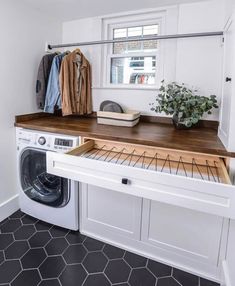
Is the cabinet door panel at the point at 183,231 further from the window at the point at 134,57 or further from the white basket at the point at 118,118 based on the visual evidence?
the window at the point at 134,57

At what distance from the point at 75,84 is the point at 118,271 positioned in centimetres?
167

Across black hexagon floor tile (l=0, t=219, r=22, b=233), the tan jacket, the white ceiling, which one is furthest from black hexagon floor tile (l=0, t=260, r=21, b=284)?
the white ceiling

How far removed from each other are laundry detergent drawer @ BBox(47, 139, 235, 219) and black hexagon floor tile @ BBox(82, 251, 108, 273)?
73cm

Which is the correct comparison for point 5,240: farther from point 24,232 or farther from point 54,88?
point 54,88

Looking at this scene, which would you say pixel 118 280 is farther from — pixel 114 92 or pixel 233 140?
pixel 114 92

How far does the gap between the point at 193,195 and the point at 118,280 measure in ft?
2.86

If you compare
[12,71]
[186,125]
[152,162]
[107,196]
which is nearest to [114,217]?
[107,196]

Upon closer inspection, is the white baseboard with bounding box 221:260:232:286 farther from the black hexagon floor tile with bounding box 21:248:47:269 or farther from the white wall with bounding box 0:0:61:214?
the white wall with bounding box 0:0:61:214

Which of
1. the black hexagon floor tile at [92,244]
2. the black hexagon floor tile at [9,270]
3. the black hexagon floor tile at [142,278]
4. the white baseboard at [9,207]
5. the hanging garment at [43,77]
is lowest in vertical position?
the black hexagon floor tile at [142,278]

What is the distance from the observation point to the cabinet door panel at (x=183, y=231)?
1.38 meters

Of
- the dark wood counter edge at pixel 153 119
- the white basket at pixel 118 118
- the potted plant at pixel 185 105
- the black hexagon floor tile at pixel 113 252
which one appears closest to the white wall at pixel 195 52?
the dark wood counter edge at pixel 153 119

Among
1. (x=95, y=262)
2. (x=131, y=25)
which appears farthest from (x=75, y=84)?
(x=95, y=262)

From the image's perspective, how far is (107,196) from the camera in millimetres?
1655

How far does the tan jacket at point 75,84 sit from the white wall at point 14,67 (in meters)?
0.35
